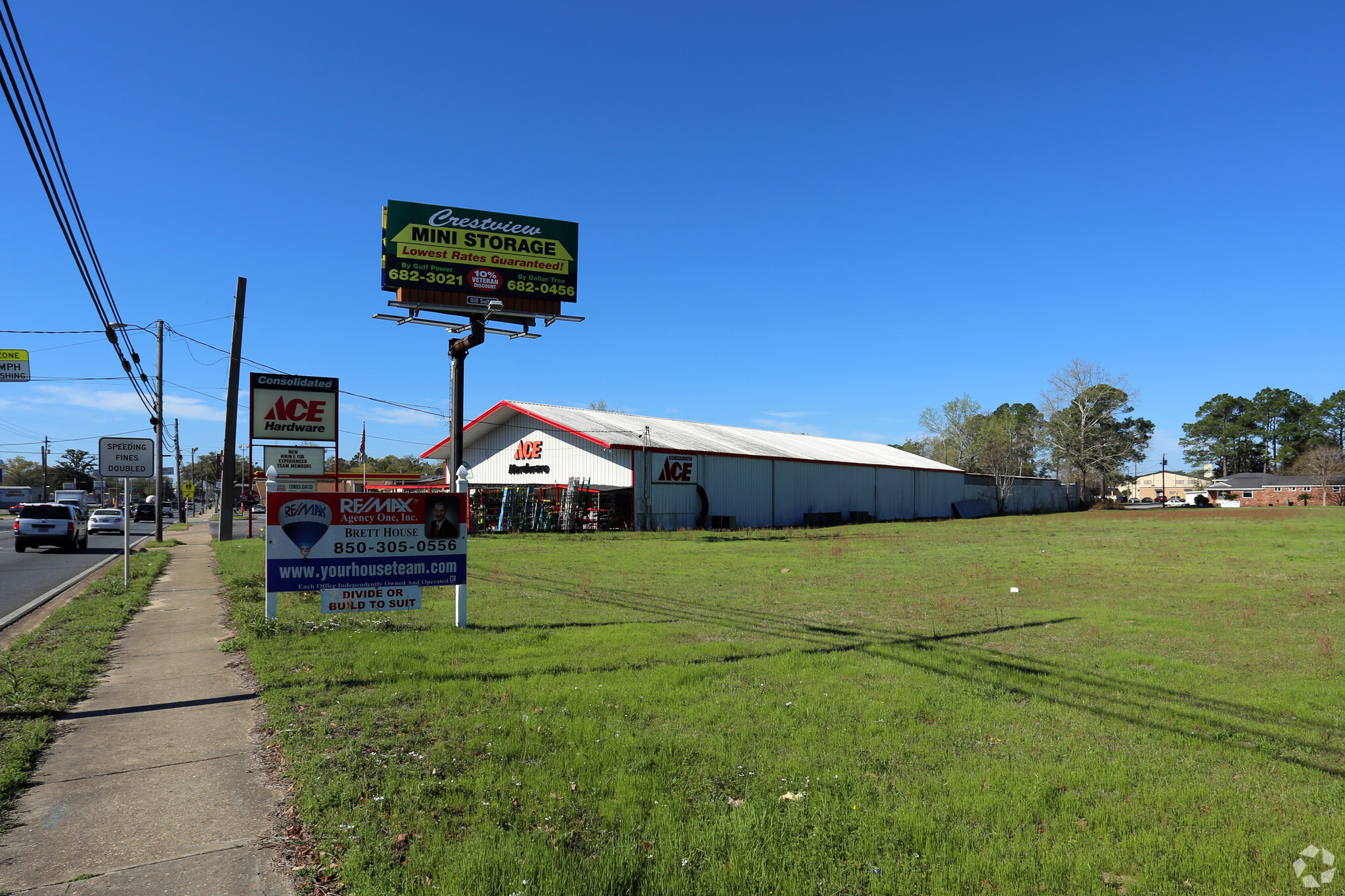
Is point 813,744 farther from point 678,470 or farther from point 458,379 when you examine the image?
point 678,470

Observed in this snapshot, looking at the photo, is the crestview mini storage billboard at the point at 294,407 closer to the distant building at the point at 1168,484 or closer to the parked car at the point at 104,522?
the parked car at the point at 104,522

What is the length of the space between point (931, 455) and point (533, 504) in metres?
77.0

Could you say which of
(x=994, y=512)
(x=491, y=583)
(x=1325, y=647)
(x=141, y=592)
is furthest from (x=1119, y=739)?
(x=994, y=512)

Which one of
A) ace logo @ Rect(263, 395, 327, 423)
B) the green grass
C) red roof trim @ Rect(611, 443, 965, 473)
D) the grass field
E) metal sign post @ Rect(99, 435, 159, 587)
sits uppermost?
ace logo @ Rect(263, 395, 327, 423)

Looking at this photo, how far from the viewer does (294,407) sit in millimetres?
23266

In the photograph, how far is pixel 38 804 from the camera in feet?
15.6

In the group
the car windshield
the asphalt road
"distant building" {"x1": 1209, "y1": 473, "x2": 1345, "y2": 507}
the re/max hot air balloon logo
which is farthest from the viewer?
"distant building" {"x1": 1209, "y1": 473, "x2": 1345, "y2": 507}

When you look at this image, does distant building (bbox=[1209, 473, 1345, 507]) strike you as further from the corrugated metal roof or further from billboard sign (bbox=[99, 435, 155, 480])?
billboard sign (bbox=[99, 435, 155, 480])

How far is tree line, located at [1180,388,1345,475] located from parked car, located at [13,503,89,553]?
162 metres

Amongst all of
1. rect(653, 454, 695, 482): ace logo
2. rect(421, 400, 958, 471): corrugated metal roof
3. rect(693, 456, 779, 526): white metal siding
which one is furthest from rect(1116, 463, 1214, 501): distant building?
rect(653, 454, 695, 482): ace logo

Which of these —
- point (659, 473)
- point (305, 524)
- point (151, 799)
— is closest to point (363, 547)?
point (305, 524)

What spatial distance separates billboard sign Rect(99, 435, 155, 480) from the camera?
1565 centimetres

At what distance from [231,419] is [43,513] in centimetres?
670

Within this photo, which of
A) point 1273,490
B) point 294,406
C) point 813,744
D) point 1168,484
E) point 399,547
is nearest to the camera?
point 813,744
